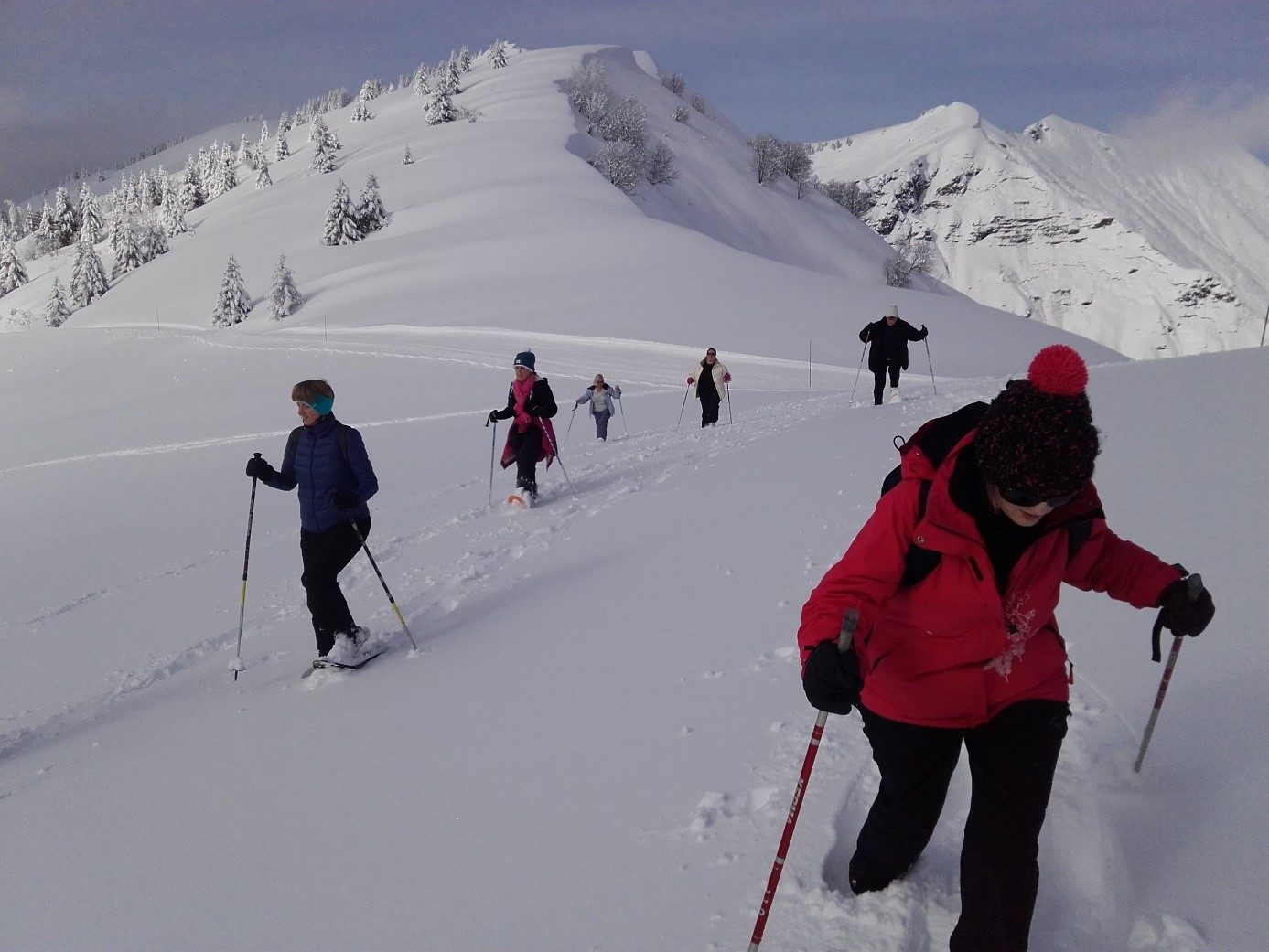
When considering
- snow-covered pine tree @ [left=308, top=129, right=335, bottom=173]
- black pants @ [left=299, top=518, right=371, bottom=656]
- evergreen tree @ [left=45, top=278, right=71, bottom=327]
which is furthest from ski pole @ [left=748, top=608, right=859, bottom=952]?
snow-covered pine tree @ [left=308, top=129, right=335, bottom=173]

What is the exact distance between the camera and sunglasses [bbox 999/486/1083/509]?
2.13m

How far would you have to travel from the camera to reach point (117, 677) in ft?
20.8

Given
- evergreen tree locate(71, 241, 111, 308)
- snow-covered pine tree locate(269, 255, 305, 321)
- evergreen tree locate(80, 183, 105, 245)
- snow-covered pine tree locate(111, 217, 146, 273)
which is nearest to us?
snow-covered pine tree locate(269, 255, 305, 321)

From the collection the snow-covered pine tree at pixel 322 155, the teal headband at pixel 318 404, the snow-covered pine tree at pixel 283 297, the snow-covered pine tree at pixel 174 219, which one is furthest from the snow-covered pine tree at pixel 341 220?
the teal headband at pixel 318 404

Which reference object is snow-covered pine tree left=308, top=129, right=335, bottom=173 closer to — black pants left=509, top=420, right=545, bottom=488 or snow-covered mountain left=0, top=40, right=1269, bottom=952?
snow-covered mountain left=0, top=40, right=1269, bottom=952

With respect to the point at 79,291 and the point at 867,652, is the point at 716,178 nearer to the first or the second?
the point at 79,291

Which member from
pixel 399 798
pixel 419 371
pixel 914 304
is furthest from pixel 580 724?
pixel 914 304

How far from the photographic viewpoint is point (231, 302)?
4359cm

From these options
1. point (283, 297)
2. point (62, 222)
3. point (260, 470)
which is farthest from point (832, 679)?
point (62, 222)

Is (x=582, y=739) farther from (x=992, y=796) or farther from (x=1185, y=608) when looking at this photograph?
(x=1185, y=608)

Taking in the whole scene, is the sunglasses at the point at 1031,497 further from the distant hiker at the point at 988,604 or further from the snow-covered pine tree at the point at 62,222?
the snow-covered pine tree at the point at 62,222

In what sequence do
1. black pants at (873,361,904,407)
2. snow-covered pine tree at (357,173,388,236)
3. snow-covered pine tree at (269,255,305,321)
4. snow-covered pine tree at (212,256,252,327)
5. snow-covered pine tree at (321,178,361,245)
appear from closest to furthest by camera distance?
black pants at (873,361,904,407) → snow-covered pine tree at (269,255,305,321) → snow-covered pine tree at (212,256,252,327) → snow-covered pine tree at (321,178,361,245) → snow-covered pine tree at (357,173,388,236)

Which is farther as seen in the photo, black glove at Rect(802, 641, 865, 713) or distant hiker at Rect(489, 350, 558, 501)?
distant hiker at Rect(489, 350, 558, 501)

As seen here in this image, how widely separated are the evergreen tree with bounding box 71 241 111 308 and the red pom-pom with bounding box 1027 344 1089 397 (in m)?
72.9
